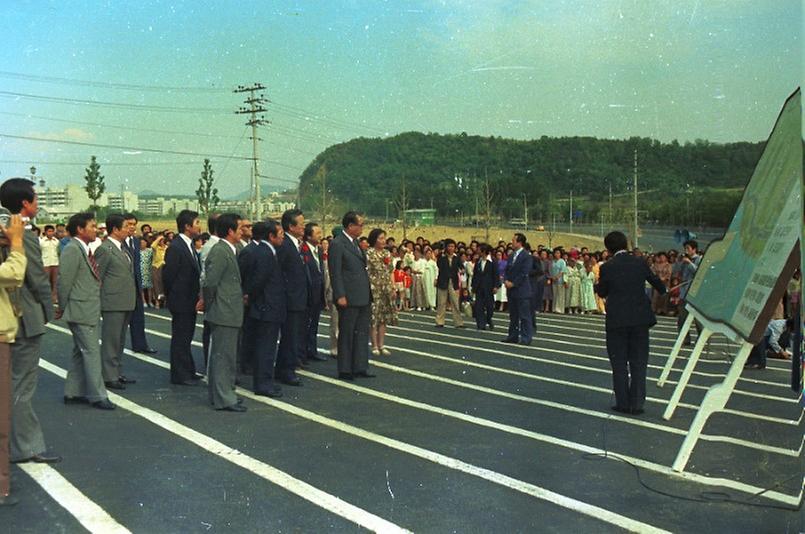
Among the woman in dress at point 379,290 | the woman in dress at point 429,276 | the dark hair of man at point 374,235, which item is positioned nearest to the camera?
the dark hair of man at point 374,235

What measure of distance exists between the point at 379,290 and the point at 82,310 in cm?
503

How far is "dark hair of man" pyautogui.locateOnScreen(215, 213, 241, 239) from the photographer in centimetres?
845

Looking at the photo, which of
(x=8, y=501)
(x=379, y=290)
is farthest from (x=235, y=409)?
(x=379, y=290)

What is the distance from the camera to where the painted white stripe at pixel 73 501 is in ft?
15.4

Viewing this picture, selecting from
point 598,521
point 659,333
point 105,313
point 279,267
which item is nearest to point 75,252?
point 105,313

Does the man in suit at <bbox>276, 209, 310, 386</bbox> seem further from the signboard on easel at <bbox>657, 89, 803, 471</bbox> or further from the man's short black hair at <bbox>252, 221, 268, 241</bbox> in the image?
Answer: the signboard on easel at <bbox>657, 89, 803, 471</bbox>

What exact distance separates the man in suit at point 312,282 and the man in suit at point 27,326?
17.5 ft

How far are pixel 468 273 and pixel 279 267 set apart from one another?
1183cm

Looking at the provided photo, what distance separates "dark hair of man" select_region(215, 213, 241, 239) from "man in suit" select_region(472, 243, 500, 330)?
889cm

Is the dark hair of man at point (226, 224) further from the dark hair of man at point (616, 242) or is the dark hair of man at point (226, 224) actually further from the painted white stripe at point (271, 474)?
the dark hair of man at point (616, 242)

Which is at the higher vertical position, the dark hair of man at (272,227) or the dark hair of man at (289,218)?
the dark hair of man at (289,218)

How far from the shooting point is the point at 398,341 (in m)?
14.1

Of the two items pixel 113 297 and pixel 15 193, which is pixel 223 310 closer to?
pixel 113 297

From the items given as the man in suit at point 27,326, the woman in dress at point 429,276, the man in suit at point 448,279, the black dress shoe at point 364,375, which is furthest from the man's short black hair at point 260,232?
the woman in dress at point 429,276
